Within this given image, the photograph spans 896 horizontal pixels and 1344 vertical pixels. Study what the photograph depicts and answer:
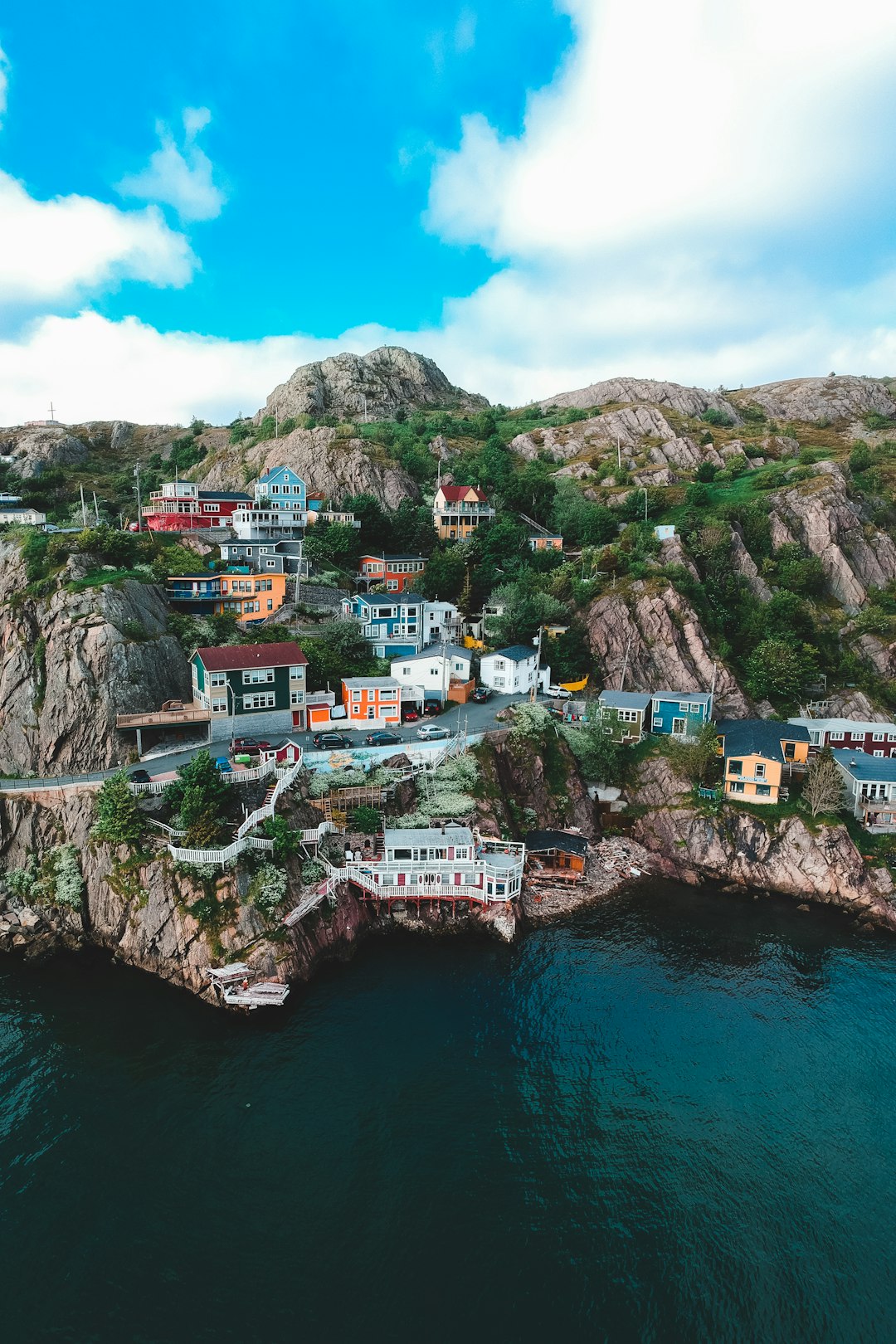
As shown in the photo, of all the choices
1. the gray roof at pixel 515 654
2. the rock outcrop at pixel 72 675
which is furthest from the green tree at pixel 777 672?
the rock outcrop at pixel 72 675

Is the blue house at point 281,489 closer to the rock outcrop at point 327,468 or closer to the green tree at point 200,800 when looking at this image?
the rock outcrop at point 327,468

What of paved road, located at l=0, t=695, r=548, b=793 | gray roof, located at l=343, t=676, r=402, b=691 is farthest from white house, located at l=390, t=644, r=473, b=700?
gray roof, located at l=343, t=676, r=402, b=691

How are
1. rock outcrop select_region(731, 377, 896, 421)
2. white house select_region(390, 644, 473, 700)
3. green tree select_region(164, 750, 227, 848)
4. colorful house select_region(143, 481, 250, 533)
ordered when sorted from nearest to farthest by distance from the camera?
green tree select_region(164, 750, 227, 848) < white house select_region(390, 644, 473, 700) < colorful house select_region(143, 481, 250, 533) < rock outcrop select_region(731, 377, 896, 421)

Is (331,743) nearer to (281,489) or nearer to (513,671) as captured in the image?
(513,671)

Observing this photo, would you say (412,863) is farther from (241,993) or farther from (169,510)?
(169,510)

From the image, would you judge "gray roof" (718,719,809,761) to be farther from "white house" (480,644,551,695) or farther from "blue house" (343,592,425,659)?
"blue house" (343,592,425,659)

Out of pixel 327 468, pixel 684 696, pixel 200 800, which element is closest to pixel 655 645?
pixel 684 696

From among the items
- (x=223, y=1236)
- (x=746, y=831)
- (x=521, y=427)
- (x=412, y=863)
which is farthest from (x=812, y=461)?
(x=223, y=1236)
